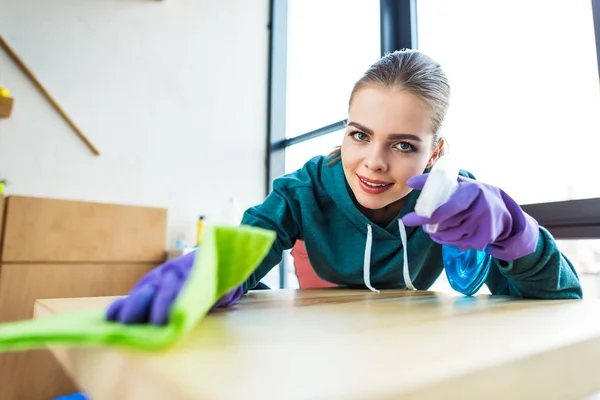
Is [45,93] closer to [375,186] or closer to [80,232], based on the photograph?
[80,232]

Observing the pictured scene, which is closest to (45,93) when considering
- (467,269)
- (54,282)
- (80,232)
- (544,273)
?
(80,232)

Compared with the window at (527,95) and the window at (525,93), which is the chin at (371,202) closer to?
the window at (525,93)

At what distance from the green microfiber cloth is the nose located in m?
0.41

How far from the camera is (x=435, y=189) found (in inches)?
16.4

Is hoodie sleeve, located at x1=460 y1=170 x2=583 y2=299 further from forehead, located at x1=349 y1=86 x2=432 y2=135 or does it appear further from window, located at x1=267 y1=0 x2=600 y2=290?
window, located at x1=267 y1=0 x2=600 y2=290

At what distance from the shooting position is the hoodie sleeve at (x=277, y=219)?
0.68 m

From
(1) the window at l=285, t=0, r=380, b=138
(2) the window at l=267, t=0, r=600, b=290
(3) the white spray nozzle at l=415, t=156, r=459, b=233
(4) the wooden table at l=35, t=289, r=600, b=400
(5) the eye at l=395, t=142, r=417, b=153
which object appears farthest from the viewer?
(1) the window at l=285, t=0, r=380, b=138

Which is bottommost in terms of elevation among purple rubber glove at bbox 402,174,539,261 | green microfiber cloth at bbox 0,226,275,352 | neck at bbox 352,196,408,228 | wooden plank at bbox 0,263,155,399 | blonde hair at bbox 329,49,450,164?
wooden plank at bbox 0,263,155,399

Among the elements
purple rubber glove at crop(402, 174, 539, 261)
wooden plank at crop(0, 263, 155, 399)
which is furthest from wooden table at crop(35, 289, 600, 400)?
wooden plank at crop(0, 263, 155, 399)

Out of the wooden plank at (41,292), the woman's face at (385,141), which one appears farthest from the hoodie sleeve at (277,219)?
the wooden plank at (41,292)

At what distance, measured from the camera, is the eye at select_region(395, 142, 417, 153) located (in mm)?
675

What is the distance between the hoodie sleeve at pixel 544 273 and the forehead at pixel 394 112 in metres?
0.24

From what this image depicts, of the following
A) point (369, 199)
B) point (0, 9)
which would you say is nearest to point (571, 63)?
point (369, 199)

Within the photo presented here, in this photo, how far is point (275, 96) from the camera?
249 cm
